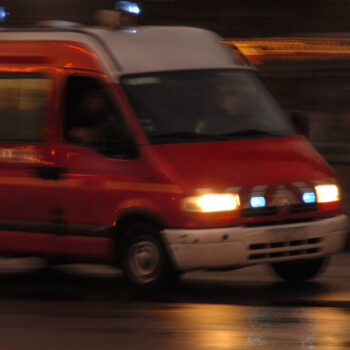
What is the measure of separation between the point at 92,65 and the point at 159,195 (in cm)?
124

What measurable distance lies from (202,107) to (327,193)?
1.16 meters

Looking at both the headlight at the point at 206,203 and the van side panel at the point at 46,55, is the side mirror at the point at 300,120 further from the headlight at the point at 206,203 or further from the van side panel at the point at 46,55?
the van side panel at the point at 46,55

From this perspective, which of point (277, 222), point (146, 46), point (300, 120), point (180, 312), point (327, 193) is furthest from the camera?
point (300, 120)

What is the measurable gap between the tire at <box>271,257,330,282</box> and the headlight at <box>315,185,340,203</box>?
585 mm

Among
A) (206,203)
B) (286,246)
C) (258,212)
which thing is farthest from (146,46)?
(286,246)

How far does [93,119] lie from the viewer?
1055 centimetres

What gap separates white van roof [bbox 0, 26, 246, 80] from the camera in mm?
10602

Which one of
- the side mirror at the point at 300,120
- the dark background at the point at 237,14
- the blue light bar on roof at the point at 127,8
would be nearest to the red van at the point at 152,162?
the side mirror at the point at 300,120

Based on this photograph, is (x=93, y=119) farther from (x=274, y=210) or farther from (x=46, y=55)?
(x=274, y=210)

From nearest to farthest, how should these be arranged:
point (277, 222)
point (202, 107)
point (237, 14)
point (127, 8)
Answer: point (277, 222) → point (202, 107) → point (127, 8) → point (237, 14)

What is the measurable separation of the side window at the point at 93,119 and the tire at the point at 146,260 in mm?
599

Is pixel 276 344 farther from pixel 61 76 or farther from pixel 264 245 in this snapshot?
pixel 61 76

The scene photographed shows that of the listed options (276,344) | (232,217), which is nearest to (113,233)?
(232,217)

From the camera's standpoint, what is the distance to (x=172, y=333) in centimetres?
843
